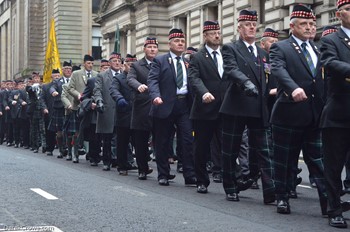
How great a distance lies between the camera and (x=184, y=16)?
45.7 meters

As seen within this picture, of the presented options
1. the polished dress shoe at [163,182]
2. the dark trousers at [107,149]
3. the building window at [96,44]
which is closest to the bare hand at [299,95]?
the polished dress shoe at [163,182]

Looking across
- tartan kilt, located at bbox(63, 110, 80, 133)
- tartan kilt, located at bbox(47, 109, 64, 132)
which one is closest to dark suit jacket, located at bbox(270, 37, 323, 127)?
tartan kilt, located at bbox(63, 110, 80, 133)

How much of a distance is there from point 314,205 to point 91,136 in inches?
312

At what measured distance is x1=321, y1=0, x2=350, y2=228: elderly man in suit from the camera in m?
7.32

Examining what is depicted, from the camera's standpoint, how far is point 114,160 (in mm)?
15461

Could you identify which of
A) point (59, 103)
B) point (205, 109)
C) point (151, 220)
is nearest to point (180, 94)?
point (205, 109)

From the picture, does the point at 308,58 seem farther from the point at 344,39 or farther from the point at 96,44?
the point at 96,44

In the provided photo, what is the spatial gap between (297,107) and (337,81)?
0.82 m

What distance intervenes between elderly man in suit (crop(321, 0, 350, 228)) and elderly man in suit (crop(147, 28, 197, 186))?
3831mm

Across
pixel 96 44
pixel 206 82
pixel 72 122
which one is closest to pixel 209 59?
pixel 206 82

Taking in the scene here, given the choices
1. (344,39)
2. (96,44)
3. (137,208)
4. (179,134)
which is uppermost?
(96,44)

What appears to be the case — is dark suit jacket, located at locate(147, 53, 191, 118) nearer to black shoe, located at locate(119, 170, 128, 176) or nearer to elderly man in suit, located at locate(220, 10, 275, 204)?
A: elderly man in suit, located at locate(220, 10, 275, 204)

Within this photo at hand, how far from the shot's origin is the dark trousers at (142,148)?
12547mm

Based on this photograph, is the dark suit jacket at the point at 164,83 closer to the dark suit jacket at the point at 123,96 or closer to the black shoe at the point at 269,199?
the dark suit jacket at the point at 123,96
